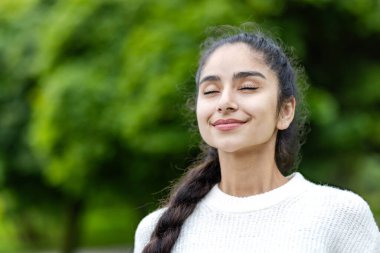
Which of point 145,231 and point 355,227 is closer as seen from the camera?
point 355,227

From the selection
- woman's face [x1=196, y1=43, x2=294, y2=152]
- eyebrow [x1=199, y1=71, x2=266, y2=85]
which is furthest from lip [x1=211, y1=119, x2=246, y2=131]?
eyebrow [x1=199, y1=71, x2=266, y2=85]

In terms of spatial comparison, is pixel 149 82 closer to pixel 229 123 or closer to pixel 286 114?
pixel 286 114

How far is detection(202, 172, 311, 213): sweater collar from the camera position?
7.54ft

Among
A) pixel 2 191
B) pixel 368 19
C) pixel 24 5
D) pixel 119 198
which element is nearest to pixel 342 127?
pixel 368 19

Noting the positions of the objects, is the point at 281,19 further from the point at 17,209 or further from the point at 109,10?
the point at 17,209

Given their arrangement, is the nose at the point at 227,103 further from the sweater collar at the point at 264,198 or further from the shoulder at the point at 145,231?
the shoulder at the point at 145,231

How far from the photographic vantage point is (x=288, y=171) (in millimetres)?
2520

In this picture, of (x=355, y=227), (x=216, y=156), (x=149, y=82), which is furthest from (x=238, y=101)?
(x=149, y=82)

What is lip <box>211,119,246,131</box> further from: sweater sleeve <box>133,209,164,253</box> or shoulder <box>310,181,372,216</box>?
sweater sleeve <box>133,209,164,253</box>

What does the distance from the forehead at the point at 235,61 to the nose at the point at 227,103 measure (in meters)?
0.06

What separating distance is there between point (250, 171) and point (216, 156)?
0.22m

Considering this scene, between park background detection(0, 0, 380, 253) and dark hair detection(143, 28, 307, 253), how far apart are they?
13.4 feet

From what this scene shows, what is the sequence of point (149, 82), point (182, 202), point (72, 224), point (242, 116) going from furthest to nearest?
point (72, 224), point (149, 82), point (182, 202), point (242, 116)

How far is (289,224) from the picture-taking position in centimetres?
223
